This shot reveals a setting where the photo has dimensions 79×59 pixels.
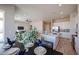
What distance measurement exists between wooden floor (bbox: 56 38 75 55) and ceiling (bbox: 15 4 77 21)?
0.55 meters

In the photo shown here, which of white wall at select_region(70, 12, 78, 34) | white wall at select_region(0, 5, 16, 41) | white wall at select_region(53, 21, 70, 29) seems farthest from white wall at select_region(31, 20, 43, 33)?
Result: white wall at select_region(70, 12, 78, 34)

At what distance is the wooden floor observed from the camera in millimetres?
1987

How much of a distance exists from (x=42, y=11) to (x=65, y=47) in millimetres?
917

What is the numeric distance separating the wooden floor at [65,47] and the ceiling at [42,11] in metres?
0.55

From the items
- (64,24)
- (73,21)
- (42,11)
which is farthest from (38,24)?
(73,21)

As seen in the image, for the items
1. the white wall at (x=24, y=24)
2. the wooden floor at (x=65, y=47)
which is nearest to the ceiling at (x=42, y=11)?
the white wall at (x=24, y=24)

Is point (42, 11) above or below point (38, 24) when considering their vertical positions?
above

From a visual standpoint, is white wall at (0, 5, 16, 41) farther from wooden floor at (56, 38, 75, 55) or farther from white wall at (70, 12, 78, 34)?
white wall at (70, 12, 78, 34)

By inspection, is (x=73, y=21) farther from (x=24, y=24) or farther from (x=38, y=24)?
(x=24, y=24)

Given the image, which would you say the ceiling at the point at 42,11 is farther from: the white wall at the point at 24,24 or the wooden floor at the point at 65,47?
the wooden floor at the point at 65,47

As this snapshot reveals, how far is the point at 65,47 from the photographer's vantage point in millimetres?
2045

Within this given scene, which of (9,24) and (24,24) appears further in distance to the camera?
(24,24)

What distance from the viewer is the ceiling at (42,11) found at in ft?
6.45

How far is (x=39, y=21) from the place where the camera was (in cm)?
215
